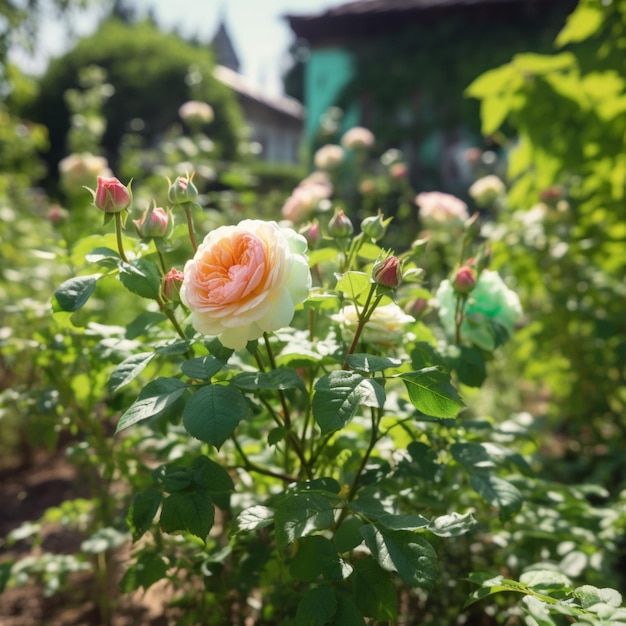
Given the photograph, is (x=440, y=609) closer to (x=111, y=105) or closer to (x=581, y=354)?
(x=581, y=354)

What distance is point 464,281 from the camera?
1.04 meters

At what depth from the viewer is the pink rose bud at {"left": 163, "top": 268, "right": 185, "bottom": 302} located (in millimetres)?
875

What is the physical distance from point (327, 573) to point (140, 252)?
539mm

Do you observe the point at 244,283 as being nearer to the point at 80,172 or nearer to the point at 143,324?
the point at 143,324

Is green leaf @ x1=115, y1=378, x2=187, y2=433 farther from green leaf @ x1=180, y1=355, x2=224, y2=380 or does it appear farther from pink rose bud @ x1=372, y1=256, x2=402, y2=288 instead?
pink rose bud @ x1=372, y1=256, x2=402, y2=288

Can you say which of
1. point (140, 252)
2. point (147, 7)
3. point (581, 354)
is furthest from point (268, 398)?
point (147, 7)

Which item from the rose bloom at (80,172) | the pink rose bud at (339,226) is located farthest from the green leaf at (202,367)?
the rose bloom at (80,172)

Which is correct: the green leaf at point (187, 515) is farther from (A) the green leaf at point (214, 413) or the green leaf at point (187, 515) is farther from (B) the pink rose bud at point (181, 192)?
(B) the pink rose bud at point (181, 192)

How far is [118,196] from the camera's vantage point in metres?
0.88

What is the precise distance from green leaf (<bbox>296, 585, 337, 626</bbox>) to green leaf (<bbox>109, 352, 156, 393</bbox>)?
13.7 inches

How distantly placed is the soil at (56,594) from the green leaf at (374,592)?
1.94 feet

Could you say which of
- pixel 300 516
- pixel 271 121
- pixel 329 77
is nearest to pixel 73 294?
pixel 300 516

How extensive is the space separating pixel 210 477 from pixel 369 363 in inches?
10.5

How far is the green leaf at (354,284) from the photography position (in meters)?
0.85
